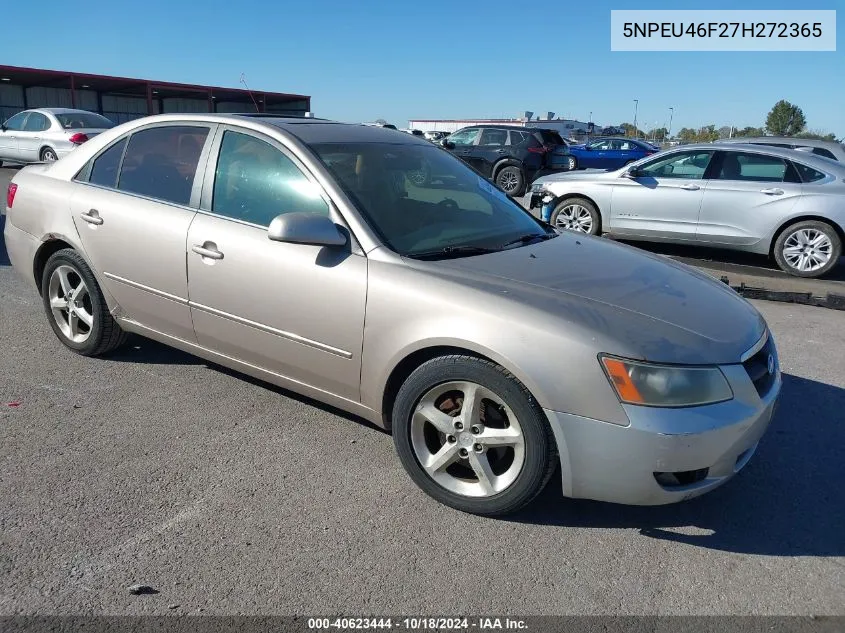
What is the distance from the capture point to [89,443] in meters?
3.39

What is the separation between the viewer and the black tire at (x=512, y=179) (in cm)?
1587

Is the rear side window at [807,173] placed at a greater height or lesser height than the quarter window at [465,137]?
lesser

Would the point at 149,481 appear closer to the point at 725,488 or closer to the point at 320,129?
the point at 320,129

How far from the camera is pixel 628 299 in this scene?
2.94m

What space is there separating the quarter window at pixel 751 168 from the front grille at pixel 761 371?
586cm

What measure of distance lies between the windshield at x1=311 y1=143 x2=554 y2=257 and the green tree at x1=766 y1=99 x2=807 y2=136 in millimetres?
53565

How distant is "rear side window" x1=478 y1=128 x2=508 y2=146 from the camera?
16375 mm

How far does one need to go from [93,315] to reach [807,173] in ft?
25.1

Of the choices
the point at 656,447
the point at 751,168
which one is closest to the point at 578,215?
the point at 751,168

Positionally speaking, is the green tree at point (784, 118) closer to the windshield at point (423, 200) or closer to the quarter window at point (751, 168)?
the quarter window at point (751, 168)

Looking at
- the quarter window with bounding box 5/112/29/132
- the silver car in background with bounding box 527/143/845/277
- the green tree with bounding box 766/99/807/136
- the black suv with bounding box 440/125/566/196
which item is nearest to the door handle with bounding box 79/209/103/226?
the silver car in background with bounding box 527/143/845/277

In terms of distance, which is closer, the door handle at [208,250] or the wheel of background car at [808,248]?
the door handle at [208,250]

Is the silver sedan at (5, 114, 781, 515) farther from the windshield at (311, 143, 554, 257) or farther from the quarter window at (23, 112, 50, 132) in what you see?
the quarter window at (23, 112, 50, 132)

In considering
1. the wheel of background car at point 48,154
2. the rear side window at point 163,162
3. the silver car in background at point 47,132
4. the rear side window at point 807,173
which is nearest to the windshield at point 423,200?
the rear side window at point 163,162
